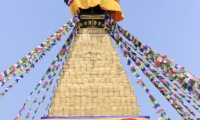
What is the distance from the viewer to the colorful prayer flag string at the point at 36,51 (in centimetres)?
1878

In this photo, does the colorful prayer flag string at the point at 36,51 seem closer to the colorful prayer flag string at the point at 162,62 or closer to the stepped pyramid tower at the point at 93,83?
the stepped pyramid tower at the point at 93,83

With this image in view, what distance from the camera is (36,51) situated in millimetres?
20781

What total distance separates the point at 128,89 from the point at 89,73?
6.00ft

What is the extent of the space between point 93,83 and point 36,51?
2.77 m

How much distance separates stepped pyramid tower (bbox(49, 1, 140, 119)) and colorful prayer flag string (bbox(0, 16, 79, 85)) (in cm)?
76

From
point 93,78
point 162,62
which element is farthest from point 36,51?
point 162,62

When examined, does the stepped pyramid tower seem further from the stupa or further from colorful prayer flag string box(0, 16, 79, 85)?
colorful prayer flag string box(0, 16, 79, 85)

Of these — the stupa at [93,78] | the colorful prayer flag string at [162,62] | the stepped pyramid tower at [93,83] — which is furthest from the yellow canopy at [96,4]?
the stepped pyramid tower at [93,83]

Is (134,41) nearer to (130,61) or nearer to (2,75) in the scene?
(130,61)

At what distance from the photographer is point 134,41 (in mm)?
21672

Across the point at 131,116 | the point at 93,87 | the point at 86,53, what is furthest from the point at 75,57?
the point at 131,116

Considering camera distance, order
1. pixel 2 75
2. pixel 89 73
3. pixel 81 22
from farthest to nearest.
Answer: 1. pixel 81 22
2. pixel 89 73
3. pixel 2 75

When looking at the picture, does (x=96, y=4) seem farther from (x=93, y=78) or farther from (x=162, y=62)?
(x=162, y=62)

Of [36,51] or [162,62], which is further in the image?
[36,51]
